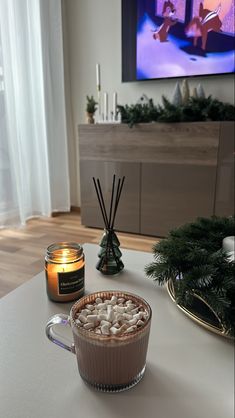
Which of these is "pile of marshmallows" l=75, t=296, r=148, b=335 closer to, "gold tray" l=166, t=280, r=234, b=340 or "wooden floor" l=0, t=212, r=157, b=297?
"gold tray" l=166, t=280, r=234, b=340

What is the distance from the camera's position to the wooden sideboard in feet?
6.42

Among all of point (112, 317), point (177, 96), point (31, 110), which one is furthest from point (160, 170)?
point (112, 317)

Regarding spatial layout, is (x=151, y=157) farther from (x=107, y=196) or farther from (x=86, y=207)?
(x=86, y=207)

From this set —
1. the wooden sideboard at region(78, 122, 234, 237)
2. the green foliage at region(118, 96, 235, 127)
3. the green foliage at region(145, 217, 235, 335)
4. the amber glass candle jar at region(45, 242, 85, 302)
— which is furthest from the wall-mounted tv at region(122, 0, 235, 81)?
the amber glass candle jar at region(45, 242, 85, 302)

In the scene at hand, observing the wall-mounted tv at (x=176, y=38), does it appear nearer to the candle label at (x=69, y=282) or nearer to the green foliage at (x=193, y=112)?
the green foliage at (x=193, y=112)

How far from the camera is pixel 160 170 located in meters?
2.13

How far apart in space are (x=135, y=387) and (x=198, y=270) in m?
0.22

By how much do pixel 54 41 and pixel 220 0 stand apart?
128cm

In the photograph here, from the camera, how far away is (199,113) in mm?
1965

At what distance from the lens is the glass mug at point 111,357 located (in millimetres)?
396

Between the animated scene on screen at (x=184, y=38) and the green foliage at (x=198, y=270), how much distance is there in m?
1.82

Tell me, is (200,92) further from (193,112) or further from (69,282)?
(69,282)

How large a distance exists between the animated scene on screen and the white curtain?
2.36 ft

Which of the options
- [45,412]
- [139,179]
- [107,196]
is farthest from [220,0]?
[45,412]
